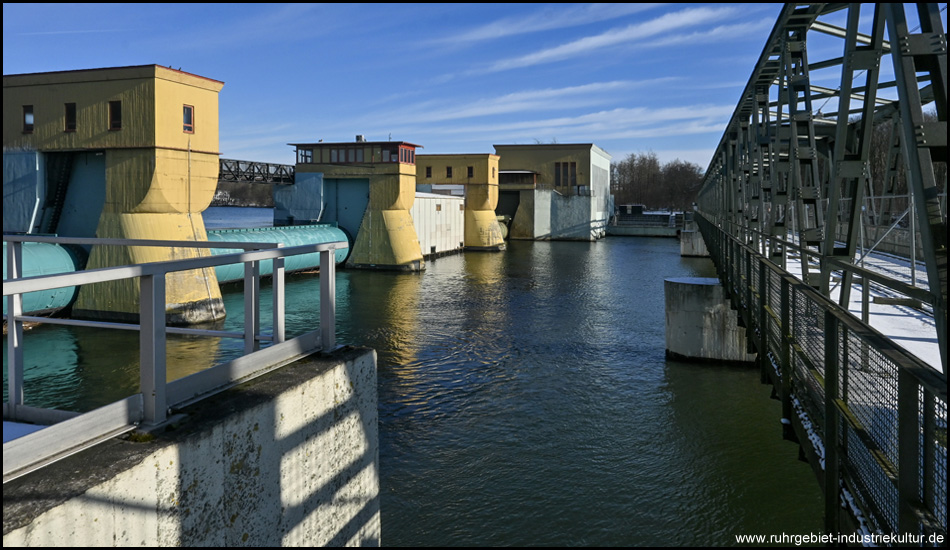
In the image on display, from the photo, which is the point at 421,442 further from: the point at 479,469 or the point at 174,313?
the point at 174,313

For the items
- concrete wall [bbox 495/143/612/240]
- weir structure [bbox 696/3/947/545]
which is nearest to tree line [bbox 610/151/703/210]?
concrete wall [bbox 495/143/612/240]

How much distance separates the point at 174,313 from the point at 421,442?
11.6 m

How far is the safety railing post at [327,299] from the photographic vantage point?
17.6 ft

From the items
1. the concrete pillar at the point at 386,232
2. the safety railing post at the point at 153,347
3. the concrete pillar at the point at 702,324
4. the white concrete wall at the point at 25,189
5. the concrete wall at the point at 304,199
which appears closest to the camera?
the safety railing post at the point at 153,347

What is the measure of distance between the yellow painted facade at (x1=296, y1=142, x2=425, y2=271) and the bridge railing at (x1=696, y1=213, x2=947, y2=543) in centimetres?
2787

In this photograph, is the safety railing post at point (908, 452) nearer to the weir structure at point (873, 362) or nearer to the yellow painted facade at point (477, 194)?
the weir structure at point (873, 362)

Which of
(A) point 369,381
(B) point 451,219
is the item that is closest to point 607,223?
(B) point 451,219

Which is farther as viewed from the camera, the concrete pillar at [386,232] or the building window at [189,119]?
the concrete pillar at [386,232]

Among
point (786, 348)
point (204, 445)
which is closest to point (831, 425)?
point (786, 348)

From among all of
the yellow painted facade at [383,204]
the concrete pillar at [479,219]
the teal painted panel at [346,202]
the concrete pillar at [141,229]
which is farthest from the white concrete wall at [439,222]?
the concrete pillar at [141,229]

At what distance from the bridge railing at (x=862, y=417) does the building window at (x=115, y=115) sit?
18.0 metres

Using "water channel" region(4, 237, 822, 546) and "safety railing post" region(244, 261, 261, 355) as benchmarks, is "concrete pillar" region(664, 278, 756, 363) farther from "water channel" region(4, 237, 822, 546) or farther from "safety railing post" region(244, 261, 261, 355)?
"safety railing post" region(244, 261, 261, 355)

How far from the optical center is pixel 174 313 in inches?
753

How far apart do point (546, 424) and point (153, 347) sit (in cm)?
811
